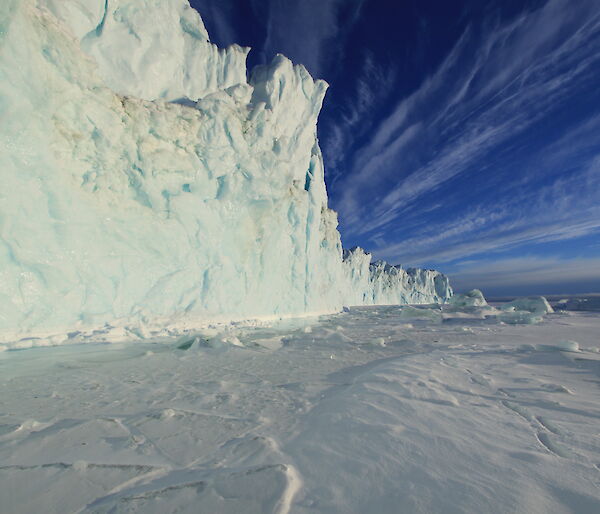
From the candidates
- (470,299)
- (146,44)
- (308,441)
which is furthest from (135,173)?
(470,299)

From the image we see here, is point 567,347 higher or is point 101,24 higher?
point 101,24

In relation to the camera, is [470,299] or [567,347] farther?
[470,299]

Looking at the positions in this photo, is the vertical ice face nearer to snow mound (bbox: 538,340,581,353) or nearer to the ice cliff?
the ice cliff

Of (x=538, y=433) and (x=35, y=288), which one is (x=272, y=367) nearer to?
(x=538, y=433)

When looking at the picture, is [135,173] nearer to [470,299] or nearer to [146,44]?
[146,44]

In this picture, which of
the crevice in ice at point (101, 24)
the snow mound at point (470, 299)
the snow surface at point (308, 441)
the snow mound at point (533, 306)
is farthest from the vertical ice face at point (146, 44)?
the snow mound at point (470, 299)

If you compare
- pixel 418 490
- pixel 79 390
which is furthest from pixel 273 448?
pixel 79 390

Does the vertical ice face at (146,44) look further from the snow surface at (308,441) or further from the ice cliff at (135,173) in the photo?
the snow surface at (308,441)
